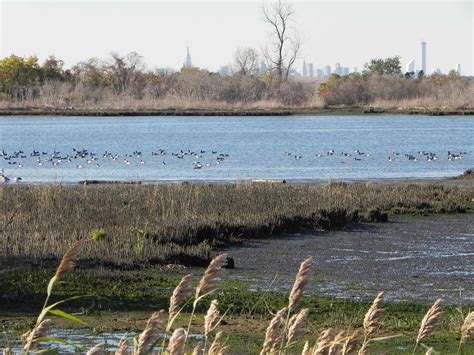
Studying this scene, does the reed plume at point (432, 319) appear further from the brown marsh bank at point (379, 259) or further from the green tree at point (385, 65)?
the green tree at point (385, 65)

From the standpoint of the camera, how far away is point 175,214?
69.8 feet

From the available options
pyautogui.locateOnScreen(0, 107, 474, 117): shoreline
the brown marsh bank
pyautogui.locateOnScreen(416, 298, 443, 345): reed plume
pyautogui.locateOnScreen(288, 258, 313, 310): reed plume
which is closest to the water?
pyautogui.locateOnScreen(0, 107, 474, 117): shoreline

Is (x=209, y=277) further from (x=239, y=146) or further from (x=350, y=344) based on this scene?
(x=239, y=146)

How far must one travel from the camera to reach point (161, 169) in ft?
142

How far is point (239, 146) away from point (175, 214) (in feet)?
132

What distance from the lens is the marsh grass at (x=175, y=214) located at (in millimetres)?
16859

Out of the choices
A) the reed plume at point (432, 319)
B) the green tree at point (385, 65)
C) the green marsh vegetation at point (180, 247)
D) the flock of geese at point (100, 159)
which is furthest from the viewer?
the green tree at point (385, 65)

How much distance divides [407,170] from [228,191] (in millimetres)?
18099

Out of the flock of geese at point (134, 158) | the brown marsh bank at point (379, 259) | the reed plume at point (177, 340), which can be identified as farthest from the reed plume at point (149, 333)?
the flock of geese at point (134, 158)

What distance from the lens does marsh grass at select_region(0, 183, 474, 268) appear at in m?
16.9

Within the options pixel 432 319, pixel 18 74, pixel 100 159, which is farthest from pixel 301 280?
pixel 18 74

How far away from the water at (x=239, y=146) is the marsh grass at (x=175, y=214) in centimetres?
902

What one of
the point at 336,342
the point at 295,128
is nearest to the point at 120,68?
the point at 295,128

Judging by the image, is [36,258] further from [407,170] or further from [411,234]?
[407,170]
